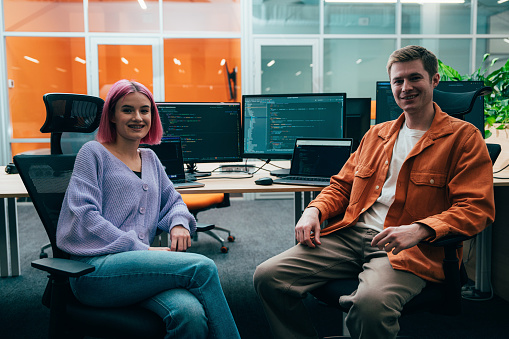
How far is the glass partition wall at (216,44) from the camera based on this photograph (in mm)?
5152

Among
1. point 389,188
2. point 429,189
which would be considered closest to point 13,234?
point 389,188

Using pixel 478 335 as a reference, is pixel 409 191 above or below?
above

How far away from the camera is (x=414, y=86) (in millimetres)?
1496

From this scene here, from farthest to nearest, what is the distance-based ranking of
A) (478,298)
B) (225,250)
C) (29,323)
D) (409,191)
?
1. (225,250)
2. (478,298)
3. (29,323)
4. (409,191)

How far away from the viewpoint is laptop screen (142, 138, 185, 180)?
2121 mm

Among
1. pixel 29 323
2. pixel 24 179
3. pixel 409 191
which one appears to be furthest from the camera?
pixel 29 323

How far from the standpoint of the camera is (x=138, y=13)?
17.3 feet

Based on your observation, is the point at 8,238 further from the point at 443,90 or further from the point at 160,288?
the point at 443,90

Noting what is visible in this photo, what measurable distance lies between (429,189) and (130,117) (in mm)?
1134

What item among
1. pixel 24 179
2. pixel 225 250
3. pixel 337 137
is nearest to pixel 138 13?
pixel 225 250

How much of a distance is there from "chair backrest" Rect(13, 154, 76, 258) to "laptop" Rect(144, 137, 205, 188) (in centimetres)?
72

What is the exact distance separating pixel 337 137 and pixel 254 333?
121 centimetres

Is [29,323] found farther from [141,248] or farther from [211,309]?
[211,309]

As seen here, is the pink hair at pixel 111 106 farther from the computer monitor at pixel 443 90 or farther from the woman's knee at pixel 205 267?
the computer monitor at pixel 443 90
